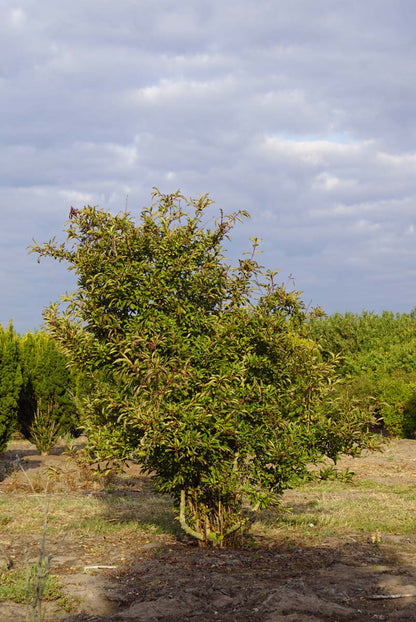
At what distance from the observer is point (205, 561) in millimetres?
5539

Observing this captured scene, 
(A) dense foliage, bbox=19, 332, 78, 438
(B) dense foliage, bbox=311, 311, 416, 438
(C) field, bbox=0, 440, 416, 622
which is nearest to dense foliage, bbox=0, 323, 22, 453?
(C) field, bbox=0, 440, 416, 622

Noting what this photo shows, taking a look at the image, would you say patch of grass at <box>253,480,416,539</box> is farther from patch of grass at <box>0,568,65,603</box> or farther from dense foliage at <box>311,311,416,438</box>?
dense foliage at <box>311,311,416,438</box>

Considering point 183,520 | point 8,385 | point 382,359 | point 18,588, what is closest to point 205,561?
point 183,520

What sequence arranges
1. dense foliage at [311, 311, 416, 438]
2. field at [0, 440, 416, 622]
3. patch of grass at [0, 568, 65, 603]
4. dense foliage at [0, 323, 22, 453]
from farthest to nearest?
dense foliage at [311, 311, 416, 438]
dense foliage at [0, 323, 22, 453]
patch of grass at [0, 568, 65, 603]
field at [0, 440, 416, 622]

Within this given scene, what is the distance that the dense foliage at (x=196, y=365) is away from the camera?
554 centimetres

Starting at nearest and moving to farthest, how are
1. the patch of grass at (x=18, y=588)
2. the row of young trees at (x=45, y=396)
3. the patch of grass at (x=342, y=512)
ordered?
the patch of grass at (x=18, y=588) < the patch of grass at (x=342, y=512) < the row of young trees at (x=45, y=396)

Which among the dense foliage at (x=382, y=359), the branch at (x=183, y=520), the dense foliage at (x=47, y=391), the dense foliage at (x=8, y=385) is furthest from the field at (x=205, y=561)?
the dense foliage at (x=382, y=359)

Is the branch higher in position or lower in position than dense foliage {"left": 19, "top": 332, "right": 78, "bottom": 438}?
lower

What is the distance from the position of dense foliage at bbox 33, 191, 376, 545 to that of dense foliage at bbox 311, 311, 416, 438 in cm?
1020

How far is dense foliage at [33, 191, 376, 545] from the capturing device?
5539mm

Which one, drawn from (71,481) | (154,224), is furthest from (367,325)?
(154,224)

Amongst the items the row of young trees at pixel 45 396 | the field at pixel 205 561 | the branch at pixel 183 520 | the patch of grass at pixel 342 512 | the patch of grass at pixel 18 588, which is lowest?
the patch of grass at pixel 18 588

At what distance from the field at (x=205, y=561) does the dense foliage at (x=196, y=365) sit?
0.52 metres

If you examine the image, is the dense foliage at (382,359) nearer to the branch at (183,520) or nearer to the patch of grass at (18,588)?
the branch at (183,520)
